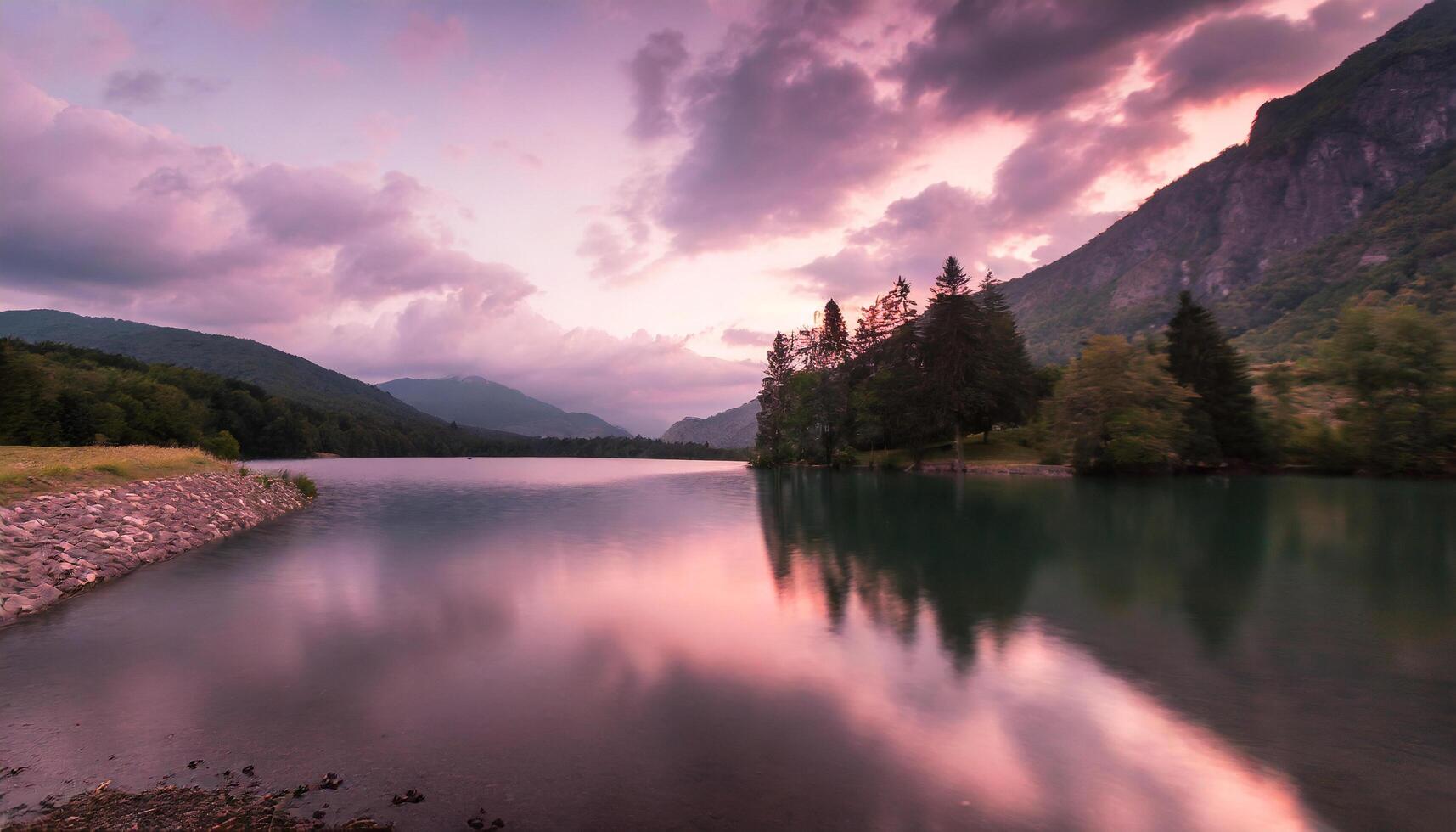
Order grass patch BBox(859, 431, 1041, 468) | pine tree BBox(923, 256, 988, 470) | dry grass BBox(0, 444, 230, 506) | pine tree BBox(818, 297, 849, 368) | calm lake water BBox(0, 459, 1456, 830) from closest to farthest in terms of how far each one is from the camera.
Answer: calm lake water BBox(0, 459, 1456, 830), dry grass BBox(0, 444, 230, 506), pine tree BBox(923, 256, 988, 470), grass patch BBox(859, 431, 1041, 468), pine tree BBox(818, 297, 849, 368)

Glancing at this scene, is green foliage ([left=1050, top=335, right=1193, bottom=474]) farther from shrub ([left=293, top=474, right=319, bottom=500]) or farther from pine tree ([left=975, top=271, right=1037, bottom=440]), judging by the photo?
shrub ([left=293, top=474, right=319, bottom=500])

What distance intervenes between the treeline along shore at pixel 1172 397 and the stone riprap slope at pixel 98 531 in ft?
233

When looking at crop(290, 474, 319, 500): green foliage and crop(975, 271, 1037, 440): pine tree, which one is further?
crop(975, 271, 1037, 440): pine tree

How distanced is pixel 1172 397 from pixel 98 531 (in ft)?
270

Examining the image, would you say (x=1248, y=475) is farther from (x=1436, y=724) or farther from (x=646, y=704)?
(x=646, y=704)

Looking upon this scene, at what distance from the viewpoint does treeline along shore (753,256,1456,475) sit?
192 feet

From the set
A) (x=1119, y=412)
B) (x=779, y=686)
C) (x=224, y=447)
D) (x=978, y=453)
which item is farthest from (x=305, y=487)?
(x=1119, y=412)

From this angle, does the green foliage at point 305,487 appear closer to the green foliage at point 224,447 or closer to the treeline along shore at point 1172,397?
the green foliage at point 224,447

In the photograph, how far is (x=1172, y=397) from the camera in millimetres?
65250

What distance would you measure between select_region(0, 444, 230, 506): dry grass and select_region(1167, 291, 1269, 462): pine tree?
87236mm

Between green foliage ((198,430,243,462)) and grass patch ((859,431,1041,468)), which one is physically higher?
green foliage ((198,430,243,462))

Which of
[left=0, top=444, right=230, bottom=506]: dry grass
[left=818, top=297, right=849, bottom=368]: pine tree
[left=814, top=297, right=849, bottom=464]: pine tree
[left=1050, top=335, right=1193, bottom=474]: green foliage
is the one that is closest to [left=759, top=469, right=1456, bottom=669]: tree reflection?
[left=1050, top=335, right=1193, bottom=474]: green foliage

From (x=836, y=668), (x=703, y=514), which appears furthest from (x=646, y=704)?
(x=703, y=514)

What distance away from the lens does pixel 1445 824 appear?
657 cm
